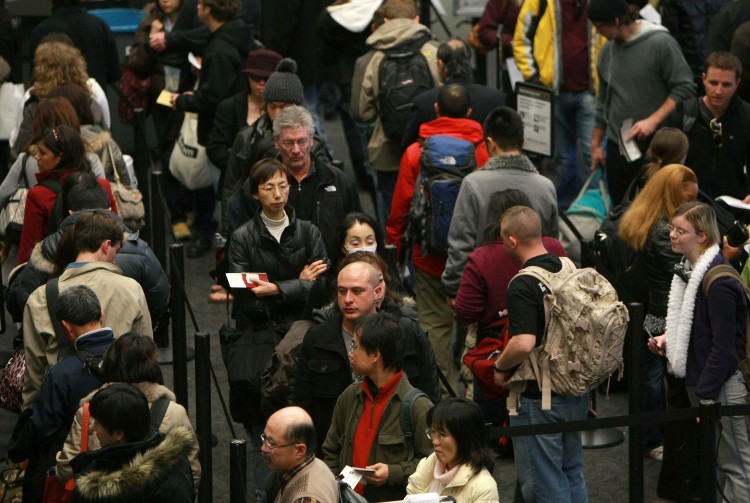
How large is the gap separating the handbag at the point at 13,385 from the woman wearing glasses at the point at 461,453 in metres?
2.72

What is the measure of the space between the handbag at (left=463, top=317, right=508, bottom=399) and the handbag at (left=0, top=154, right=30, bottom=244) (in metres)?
3.26

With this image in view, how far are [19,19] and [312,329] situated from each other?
29.3ft

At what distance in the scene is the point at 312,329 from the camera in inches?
279

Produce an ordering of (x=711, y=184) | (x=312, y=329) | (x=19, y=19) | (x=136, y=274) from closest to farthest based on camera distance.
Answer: (x=312, y=329)
(x=136, y=274)
(x=711, y=184)
(x=19, y=19)

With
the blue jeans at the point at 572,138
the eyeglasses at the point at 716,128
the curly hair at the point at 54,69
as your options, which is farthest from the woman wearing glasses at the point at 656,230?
the curly hair at the point at 54,69

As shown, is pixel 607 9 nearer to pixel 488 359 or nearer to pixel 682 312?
pixel 682 312

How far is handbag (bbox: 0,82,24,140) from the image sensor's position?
12000 mm

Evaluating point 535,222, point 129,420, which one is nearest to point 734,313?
point 535,222

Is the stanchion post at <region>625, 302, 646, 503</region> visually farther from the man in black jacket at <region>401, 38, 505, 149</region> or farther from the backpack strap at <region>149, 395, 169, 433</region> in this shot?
the backpack strap at <region>149, 395, 169, 433</region>

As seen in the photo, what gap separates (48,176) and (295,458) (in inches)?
147

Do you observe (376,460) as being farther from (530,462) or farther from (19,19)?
(19,19)

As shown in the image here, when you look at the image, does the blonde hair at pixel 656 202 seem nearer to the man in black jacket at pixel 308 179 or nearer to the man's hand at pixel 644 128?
the man in black jacket at pixel 308 179

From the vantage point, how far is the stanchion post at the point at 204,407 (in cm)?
761

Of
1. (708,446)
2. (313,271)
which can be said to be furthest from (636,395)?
(313,271)
